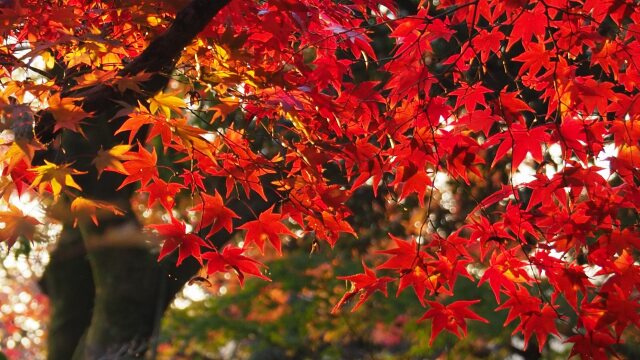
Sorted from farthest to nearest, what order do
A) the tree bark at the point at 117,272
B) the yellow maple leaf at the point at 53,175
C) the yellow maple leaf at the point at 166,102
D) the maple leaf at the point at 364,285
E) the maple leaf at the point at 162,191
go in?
the tree bark at the point at 117,272
the maple leaf at the point at 162,191
the maple leaf at the point at 364,285
the yellow maple leaf at the point at 166,102
the yellow maple leaf at the point at 53,175

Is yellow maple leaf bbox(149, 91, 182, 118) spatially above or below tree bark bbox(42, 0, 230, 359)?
above

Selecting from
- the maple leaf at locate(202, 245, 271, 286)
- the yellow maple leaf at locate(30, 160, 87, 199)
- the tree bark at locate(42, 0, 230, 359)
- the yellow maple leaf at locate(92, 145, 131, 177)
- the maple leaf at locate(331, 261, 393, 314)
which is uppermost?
the yellow maple leaf at locate(92, 145, 131, 177)

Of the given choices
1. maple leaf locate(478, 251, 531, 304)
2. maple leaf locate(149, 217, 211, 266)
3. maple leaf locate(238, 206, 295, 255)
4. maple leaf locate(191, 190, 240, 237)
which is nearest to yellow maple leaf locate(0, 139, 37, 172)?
maple leaf locate(149, 217, 211, 266)

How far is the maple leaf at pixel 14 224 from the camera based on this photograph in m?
2.59

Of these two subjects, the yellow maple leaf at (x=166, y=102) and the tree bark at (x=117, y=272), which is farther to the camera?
the tree bark at (x=117, y=272)

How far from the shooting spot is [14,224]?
8.63 ft

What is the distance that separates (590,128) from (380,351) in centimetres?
853

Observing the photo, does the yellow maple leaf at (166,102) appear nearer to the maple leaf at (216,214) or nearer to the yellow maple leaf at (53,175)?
the yellow maple leaf at (53,175)

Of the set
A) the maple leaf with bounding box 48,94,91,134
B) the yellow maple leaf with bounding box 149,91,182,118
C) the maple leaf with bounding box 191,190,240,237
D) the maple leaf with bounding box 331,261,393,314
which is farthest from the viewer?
the maple leaf with bounding box 191,190,240,237

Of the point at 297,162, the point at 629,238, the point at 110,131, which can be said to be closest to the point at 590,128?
the point at 629,238

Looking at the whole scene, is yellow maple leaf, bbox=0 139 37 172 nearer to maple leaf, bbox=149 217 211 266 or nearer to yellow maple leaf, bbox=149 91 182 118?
yellow maple leaf, bbox=149 91 182 118

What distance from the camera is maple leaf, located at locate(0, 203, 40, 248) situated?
2.59 m

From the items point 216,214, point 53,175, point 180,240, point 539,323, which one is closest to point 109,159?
point 53,175

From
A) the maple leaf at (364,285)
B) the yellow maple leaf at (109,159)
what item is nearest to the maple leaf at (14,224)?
A: the yellow maple leaf at (109,159)
